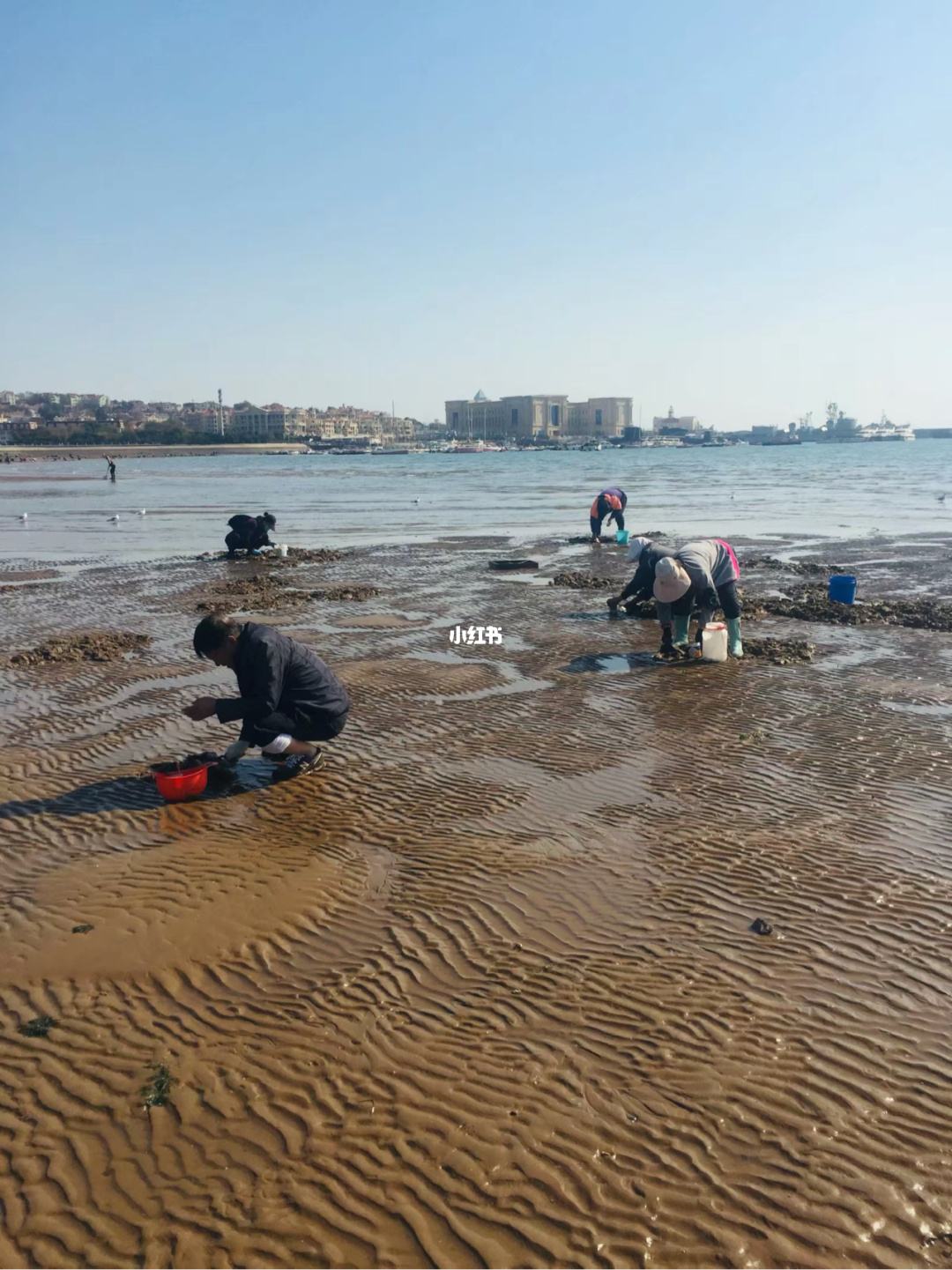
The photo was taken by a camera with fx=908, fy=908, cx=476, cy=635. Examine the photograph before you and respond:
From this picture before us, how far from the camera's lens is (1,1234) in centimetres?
330

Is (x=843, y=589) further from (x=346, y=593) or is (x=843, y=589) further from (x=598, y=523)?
(x=598, y=523)

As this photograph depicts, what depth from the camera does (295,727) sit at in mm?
7633

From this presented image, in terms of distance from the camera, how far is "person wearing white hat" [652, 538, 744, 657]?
1079cm

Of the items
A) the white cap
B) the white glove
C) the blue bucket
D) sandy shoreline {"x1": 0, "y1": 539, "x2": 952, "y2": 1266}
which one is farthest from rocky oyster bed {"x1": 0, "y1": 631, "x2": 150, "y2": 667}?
the blue bucket

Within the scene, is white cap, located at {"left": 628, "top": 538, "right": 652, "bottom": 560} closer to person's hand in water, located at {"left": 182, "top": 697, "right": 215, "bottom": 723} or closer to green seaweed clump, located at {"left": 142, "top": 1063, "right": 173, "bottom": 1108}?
person's hand in water, located at {"left": 182, "top": 697, "right": 215, "bottom": 723}

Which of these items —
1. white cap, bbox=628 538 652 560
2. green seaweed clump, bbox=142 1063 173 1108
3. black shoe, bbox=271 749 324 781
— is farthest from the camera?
white cap, bbox=628 538 652 560

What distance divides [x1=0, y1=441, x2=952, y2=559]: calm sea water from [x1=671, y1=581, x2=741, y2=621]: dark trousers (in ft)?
49.7

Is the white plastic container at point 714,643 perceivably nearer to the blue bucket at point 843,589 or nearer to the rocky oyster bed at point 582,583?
the blue bucket at point 843,589

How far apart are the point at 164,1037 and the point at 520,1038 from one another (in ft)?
5.58

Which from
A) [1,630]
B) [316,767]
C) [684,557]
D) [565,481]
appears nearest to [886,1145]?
[316,767]

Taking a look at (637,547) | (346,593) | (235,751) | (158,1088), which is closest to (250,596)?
(346,593)

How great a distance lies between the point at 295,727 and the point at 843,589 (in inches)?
422

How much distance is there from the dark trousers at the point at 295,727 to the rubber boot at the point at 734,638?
6003 millimetres

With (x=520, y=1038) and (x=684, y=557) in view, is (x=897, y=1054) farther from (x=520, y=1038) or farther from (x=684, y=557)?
(x=684, y=557)
